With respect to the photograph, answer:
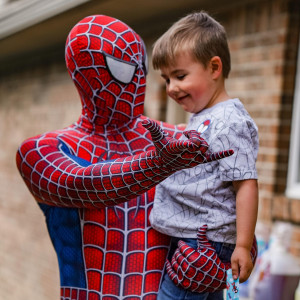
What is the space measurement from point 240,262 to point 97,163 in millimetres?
492

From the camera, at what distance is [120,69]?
5.65ft

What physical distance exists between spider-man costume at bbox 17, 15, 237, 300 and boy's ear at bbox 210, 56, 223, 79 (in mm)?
243

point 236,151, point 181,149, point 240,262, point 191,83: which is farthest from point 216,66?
point 240,262

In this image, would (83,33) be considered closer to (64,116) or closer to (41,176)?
(41,176)

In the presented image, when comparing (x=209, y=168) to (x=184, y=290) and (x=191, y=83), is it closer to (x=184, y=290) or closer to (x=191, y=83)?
(x=191, y=83)

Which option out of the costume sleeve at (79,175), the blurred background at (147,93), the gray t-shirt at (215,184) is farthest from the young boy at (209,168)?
the blurred background at (147,93)

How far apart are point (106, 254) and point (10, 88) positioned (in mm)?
6397

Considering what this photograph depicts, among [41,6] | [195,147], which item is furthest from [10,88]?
[195,147]

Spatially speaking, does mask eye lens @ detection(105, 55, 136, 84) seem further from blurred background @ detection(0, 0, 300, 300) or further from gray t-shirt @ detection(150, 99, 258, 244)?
blurred background @ detection(0, 0, 300, 300)

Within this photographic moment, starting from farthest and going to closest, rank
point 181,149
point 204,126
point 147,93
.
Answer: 1. point 147,93
2. point 204,126
3. point 181,149

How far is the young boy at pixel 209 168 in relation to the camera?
1547 mm

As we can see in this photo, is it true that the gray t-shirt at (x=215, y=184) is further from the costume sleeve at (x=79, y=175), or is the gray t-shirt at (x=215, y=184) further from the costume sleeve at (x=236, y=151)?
the costume sleeve at (x=79, y=175)

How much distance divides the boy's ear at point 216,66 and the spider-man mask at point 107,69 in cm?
24

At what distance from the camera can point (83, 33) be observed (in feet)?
5.67
